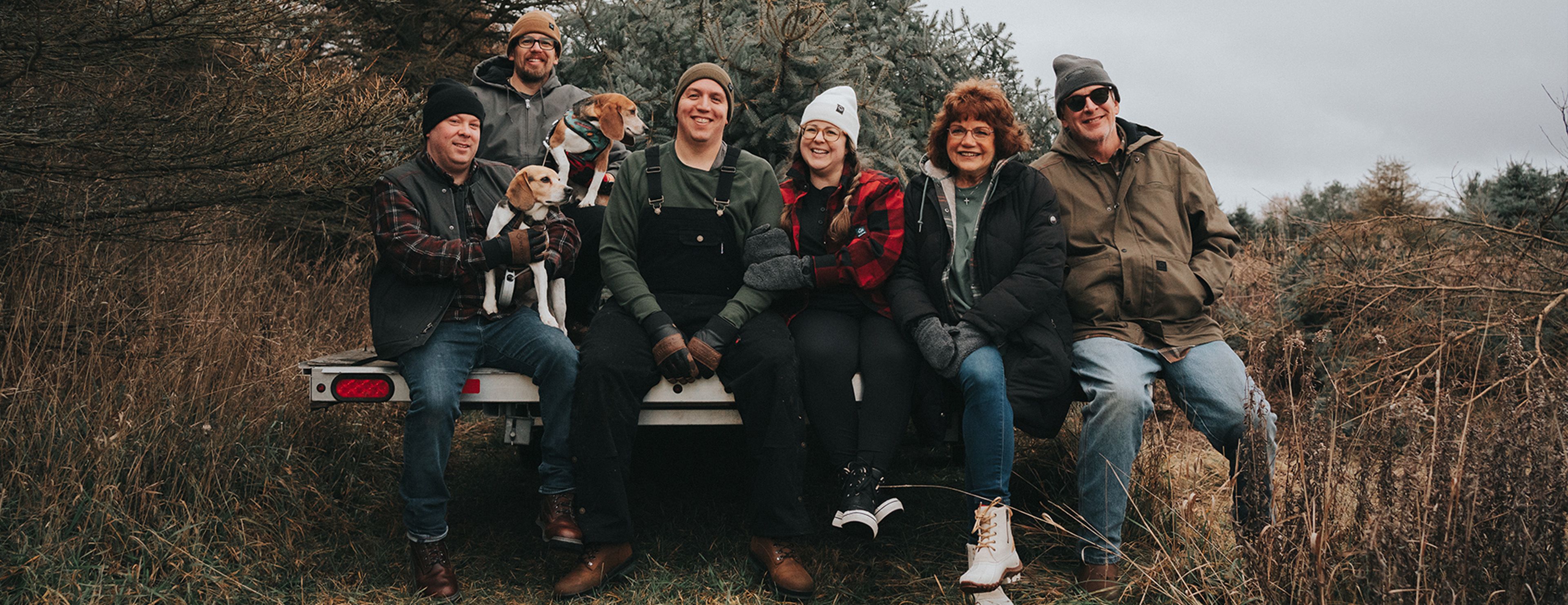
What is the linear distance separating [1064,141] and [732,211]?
148 cm

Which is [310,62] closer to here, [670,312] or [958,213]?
[670,312]

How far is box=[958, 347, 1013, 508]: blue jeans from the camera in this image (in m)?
3.40

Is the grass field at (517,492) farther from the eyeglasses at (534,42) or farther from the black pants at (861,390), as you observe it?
the eyeglasses at (534,42)

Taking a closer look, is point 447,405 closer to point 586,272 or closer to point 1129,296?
point 586,272

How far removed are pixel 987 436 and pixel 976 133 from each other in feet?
4.07

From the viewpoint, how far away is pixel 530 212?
3.84 metres

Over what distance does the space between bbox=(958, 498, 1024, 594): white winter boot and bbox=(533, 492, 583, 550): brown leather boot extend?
140 centimetres

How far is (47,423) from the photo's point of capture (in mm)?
3758

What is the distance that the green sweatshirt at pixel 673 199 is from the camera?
12.8ft

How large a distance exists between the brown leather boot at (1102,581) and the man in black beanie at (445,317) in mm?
1849

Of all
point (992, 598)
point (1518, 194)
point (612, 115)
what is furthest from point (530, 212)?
point (1518, 194)

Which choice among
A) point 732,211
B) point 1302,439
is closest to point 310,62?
point 732,211

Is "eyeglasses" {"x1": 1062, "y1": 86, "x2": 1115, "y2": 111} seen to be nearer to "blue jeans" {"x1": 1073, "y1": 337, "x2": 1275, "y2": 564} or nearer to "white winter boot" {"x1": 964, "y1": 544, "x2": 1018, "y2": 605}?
"blue jeans" {"x1": 1073, "y1": 337, "x2": 1275, "y2": 564}

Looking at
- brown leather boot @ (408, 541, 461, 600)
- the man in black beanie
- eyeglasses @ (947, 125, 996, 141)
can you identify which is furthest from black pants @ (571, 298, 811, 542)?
eyeglasses @ (947, 125, 996, 141)
